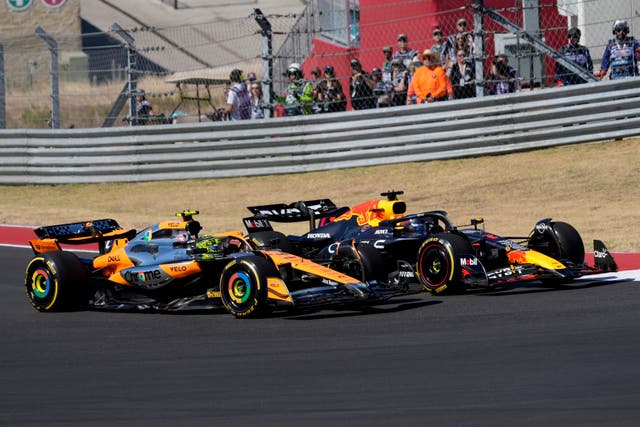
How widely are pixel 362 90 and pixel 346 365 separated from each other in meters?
12.4

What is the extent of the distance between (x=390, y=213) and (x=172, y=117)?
31.7 feet

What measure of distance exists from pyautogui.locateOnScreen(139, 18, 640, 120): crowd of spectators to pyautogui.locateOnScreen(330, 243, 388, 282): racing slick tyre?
315 inches

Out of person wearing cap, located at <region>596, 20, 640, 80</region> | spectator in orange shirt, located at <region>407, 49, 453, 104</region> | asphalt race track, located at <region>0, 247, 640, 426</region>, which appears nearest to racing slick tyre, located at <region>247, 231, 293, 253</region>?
asphalt race track, located at <region>0, 247, 640, 426</region>

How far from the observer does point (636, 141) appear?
19.1 meters

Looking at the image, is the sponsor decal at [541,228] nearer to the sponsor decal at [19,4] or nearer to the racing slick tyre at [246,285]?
the racing slick tyre at [246,285]

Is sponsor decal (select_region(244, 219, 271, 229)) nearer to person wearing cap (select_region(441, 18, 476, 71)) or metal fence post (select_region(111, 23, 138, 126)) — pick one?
person wearing cap (select_region(441, 18, 476, 71))

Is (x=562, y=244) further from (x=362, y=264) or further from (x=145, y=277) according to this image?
(x=145, y=277)

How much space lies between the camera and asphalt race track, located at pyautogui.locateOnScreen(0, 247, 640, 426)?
6.45 m

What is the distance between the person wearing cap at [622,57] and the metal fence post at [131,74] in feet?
24.5

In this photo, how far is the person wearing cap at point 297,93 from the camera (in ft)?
65.6

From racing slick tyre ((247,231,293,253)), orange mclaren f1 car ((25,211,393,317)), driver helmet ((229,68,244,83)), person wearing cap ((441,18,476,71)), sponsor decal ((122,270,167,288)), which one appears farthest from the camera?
driver helmet ((229,68,244,83))

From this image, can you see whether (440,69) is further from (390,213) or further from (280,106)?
(390,213)

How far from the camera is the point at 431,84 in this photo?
755 inches

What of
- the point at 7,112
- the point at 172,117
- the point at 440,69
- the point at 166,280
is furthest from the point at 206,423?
the point at 7,112
